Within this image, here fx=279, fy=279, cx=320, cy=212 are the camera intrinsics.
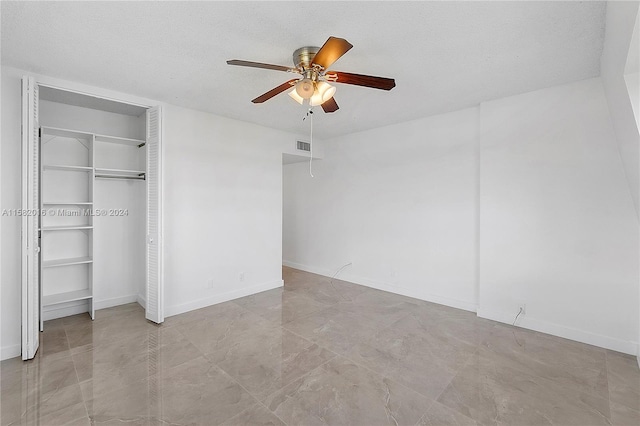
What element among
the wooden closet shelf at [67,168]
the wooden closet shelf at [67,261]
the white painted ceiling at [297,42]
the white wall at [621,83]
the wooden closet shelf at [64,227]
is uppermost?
the white painted ceiling at [297,42]

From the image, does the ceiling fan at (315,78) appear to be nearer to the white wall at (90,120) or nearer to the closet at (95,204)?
the closet at (95,204)

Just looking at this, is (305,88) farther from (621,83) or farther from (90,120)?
(90,120)

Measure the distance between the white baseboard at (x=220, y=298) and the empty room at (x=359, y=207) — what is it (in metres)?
0.03

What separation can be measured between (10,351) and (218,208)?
Answer: 92.7 inches

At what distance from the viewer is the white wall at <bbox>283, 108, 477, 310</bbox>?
3707mm

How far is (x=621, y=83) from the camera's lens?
191 cm

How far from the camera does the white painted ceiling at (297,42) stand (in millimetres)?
1760

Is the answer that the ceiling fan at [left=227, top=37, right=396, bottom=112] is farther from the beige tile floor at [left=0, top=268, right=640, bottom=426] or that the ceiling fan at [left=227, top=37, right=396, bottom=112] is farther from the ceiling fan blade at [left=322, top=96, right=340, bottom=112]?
the beige tile floor at [left=0, top=268, right=640, bottom=426]

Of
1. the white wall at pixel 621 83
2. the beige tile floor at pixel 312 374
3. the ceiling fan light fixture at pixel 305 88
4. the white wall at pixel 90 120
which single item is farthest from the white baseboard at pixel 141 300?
the white wall at pixel 621 83

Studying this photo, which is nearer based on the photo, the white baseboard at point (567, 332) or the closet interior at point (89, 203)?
the white baseboard at point (567, 332)

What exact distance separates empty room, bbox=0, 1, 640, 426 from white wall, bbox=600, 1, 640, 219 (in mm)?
29

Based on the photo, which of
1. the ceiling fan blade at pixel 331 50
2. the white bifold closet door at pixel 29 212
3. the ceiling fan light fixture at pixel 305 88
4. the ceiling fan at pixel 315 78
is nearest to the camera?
the ceiling fan blade at pixel 331 50

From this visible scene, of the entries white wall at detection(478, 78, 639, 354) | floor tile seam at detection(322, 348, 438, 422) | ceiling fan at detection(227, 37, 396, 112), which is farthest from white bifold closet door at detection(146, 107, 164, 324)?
white wall at detection(478, 78, 639, 354)

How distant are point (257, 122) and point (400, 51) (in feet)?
8.33
